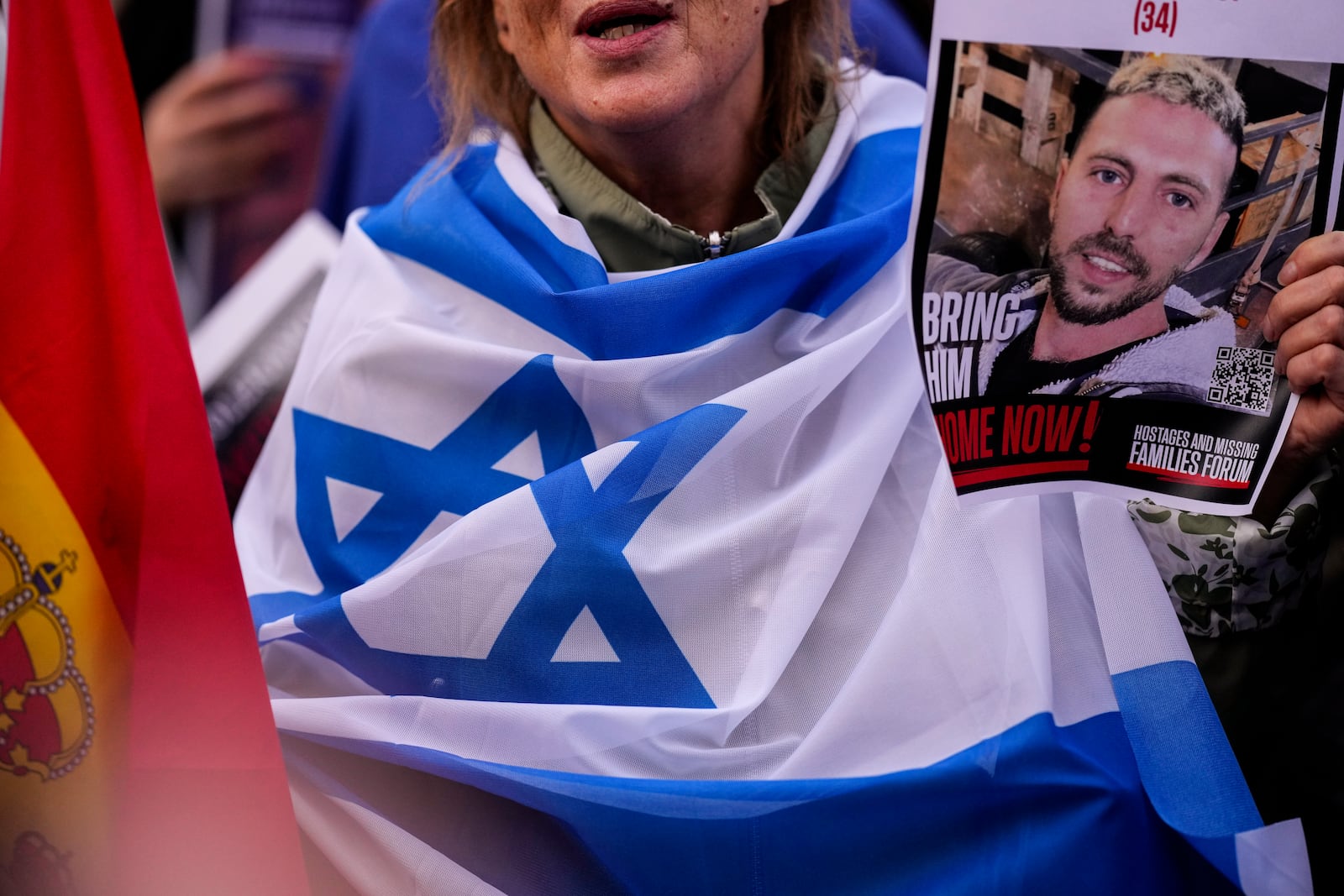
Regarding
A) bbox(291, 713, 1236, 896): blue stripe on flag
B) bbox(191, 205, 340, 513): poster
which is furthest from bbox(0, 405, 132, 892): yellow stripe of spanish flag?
bbox(191, 205, 340, 513): poster

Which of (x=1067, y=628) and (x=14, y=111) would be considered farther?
(x=1067, y=628)

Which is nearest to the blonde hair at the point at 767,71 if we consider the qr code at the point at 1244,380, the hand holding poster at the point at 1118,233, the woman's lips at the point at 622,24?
the woman's lips at the point at 622,24

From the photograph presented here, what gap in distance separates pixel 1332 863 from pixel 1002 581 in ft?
1.17

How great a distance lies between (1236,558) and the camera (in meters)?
1.17

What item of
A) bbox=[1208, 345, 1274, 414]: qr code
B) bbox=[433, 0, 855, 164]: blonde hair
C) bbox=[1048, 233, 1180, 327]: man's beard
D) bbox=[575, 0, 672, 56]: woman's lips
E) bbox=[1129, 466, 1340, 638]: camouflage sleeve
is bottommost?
bbox=[1129, 466, 1340, 638]: camouflage sleeve

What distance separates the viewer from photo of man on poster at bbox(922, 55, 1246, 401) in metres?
1.01

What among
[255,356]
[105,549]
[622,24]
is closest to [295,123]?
[255,356]

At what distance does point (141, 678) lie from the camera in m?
1.05

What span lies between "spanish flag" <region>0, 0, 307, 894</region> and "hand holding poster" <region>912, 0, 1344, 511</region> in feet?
2.06

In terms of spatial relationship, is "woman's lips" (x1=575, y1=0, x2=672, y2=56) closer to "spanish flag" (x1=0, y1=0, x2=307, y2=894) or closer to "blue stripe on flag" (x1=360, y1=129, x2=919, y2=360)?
"blue stripe on flag" (x1=360, y1=129, x2=919, y2=360)

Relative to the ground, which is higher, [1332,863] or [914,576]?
[914,576]

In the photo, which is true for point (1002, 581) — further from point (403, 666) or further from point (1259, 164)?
point (403, 666)

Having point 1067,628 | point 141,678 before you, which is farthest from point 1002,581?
point 141,678

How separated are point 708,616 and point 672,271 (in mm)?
366
